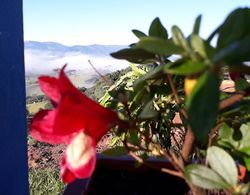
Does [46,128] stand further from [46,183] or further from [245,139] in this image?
[46,183]

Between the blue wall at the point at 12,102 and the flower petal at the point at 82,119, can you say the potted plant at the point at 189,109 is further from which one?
the blue wall at the point at 12,102

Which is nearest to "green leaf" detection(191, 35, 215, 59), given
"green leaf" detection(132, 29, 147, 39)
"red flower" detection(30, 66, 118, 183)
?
"red flower" detection(30, 66, 118, 183)

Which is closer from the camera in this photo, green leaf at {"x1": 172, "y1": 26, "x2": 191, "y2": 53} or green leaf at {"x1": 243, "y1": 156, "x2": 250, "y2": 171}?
green leaf at {"x1": 172, "y1": 26, "x2": 191, "y2": 53}

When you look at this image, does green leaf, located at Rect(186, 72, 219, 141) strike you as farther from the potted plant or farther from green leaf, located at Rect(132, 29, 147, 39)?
green leaf, located at Rect(132, 29, 147, 39)

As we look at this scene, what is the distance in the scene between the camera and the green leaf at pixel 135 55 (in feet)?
1.62

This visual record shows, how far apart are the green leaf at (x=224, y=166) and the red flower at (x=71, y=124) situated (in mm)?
121

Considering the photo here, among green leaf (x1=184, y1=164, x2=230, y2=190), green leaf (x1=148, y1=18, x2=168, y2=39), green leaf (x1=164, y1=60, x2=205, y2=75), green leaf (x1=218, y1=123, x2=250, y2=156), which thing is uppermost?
green leaf (x1=148, y1=18, x2=168, y2=39)

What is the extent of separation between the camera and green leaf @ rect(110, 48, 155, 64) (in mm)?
493

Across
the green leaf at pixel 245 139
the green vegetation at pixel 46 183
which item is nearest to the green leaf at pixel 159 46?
the green leaf at pixel 245 139

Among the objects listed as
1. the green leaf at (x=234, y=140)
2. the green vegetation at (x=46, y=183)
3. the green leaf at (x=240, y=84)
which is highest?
the green leaf at (x=240, y=84)

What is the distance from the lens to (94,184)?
2.98ft

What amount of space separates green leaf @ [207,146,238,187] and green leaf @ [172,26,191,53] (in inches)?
5.7

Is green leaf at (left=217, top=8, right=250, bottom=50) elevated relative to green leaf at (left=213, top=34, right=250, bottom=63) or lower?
elevated

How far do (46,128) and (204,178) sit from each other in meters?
0.17
